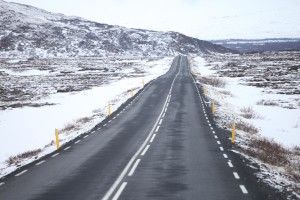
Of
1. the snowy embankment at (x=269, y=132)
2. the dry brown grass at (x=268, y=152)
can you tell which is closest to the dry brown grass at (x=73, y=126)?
the snowy embankment at (x=269, y=132)

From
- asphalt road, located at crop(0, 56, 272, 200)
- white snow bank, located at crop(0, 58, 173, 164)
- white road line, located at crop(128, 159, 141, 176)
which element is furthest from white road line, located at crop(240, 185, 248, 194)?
white snow bank, located at crop(0, 58, 173, 164)

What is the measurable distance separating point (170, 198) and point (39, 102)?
3548 cm

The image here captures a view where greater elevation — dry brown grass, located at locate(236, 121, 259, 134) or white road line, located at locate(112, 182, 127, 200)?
white road line, located at locate(112, 182, 127, 200)

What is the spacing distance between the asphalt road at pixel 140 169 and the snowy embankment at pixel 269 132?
1100 mm

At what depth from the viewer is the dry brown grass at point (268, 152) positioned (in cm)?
1664

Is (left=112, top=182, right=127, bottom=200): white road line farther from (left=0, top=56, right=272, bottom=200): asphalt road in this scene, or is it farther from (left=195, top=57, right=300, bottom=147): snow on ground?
(left=195, top=57, right=300, bottom=147): snow on ground

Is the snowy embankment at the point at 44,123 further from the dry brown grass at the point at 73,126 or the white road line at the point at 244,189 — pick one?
the white road line at the point at 244,189

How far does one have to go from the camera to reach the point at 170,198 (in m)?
10.9

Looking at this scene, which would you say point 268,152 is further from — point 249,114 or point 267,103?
→ point 267,103

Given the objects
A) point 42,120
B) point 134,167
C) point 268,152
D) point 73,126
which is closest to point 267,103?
point 268,152

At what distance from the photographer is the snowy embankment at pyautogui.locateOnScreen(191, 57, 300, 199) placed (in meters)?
13.9

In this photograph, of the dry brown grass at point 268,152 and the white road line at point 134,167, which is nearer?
the white road line at point 134,167

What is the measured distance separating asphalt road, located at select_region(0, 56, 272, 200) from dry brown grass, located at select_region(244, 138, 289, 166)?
1.45m

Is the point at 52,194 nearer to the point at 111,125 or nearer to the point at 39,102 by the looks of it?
the point at 111,125
